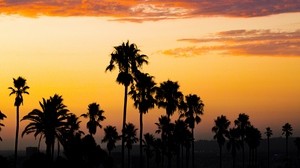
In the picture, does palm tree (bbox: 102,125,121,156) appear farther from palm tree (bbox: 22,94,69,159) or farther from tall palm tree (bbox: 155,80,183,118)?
palm tree (bbox: 22,94,69,159)

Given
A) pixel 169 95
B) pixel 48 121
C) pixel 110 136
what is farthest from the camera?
pixel 110 136

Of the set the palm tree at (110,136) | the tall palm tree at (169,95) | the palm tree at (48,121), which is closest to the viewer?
the palm tree at (48,121)

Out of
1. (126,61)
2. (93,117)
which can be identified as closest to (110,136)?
(93,117)

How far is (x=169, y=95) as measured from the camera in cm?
9669

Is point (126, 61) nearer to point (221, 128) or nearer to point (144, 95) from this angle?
point (144, 95)

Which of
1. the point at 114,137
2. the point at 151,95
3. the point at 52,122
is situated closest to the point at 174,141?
the point at 114,137

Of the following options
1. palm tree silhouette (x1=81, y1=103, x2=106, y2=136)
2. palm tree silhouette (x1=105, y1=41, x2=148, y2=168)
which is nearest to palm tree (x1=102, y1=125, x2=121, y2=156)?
palm tree silhouette (x1=81, y1=103, x2=106, y2=136)

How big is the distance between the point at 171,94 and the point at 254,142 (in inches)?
2941

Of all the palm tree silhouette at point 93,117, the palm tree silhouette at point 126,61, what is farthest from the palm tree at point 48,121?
the palm tree silhouette at point 93,117

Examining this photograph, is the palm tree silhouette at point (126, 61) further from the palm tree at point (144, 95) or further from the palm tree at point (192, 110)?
the palm tree at point (192, 110)

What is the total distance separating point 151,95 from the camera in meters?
87.8

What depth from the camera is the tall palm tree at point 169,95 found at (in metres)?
96.3

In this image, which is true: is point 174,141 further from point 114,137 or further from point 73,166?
point 73,166

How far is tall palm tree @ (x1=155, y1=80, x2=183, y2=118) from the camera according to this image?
3792 inches
